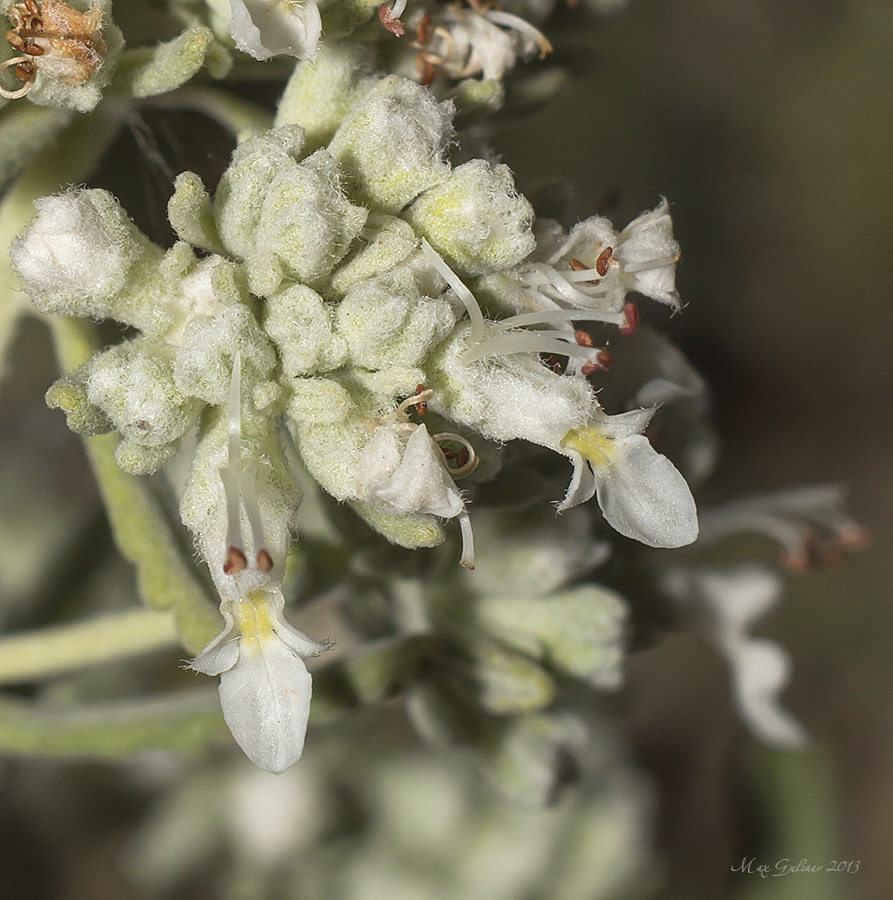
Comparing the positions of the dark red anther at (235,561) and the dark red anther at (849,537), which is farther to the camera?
the dark red anther at (849,537)

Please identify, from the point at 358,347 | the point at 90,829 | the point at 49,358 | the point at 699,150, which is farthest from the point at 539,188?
the point at 699,150

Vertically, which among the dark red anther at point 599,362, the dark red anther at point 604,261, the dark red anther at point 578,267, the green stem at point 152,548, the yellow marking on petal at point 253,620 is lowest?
the green stem at point 152,548

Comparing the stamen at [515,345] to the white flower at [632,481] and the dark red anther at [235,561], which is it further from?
the dark red anther at [235,561]

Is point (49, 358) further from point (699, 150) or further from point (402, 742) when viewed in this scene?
point (699, 150)

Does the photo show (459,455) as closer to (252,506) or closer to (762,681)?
(252,506)
